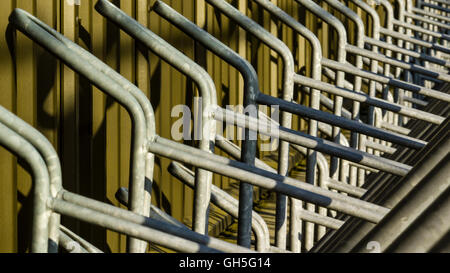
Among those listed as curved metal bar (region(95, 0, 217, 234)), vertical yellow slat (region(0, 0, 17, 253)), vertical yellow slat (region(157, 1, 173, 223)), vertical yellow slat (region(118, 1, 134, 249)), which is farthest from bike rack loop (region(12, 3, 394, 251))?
vertical yellow slat (region(157, 1, 173, 223))

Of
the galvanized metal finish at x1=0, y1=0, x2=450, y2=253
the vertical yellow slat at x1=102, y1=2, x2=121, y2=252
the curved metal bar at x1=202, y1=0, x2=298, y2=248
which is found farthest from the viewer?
the vertical yellow slat at x1=102, y1=2, x2=121, y2=252

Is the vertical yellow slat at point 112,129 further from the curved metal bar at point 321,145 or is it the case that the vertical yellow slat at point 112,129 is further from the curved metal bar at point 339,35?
the curved metal bar at point 321,145

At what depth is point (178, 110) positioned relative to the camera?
3.76m

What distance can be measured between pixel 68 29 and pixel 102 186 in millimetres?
677

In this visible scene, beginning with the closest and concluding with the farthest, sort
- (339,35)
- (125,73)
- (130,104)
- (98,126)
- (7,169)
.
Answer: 1. (130,104)
2. (7,169)
3. (98,126)
4. (125,73)
5. (339,35)

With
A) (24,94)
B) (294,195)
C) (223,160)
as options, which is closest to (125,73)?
(24,94)

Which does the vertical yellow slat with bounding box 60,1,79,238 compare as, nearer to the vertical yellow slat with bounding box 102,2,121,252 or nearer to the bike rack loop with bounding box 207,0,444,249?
the vertical yellow slat with bounding box 102,2,121,252

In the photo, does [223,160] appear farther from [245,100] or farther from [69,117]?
[69,117]

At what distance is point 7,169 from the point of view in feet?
8.27

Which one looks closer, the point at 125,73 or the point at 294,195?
the point at 294,195

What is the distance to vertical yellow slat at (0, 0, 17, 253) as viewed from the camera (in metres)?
2.45

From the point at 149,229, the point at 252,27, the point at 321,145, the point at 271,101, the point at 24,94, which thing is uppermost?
the point at 252,27

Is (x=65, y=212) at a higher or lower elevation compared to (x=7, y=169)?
lower
